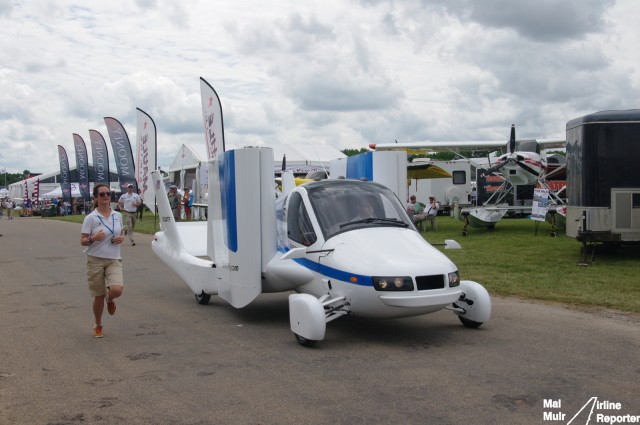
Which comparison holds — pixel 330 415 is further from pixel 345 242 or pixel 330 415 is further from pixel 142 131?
pixel 142 131

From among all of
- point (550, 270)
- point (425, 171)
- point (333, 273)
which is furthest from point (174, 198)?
point (333, 273)

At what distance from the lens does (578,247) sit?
55.8 ft

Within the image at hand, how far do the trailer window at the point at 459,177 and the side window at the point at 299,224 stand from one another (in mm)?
27165

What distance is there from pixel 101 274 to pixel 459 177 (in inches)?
1136

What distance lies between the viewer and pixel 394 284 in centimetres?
684

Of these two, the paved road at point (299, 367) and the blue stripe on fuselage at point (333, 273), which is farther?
the blue stripe on fuselage at point (333, 273)

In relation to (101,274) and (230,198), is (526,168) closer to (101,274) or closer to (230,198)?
(230,198)

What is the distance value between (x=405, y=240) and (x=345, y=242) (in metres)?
0.70

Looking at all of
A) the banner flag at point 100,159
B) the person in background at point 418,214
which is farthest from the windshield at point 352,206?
the banner flag at point 100,159

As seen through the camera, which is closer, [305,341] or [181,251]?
[305,341]

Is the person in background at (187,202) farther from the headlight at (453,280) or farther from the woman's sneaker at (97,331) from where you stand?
the headlight at (453,280)

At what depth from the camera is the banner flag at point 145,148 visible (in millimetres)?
26703

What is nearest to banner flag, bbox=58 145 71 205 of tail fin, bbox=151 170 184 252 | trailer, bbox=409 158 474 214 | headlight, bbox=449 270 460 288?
trailer, bbox=409 158 474 214

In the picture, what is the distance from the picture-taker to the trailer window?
3459 cm
